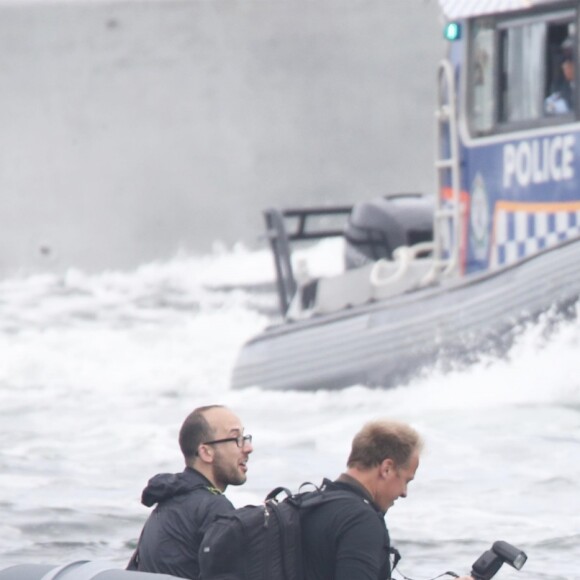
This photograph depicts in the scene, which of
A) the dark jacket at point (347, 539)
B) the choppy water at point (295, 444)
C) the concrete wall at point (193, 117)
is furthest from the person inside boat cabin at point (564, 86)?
the concrete wall at point (193, 117)

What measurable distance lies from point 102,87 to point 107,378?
754 centimetres

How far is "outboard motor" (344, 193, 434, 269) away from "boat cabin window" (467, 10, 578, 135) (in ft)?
3.94

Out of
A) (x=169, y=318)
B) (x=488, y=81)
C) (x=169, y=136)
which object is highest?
(x=488, y=81)

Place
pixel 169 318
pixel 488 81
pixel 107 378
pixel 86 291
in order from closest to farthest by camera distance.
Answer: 1. pixel 488 81
2. pixel 107 378
3. pixel 169 318
4. pixel 86 291

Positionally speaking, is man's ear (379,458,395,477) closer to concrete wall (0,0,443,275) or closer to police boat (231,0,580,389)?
police boat (231,0,580,389)

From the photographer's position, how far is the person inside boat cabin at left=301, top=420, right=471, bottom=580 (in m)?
4.21

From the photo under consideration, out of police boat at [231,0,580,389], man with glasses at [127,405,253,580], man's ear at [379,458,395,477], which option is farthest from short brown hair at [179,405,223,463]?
police boat at [231,0,580,389]

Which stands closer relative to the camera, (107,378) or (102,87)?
(107,378)

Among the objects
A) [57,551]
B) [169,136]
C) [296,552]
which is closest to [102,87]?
[169,136]

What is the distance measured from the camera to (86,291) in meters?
19.2

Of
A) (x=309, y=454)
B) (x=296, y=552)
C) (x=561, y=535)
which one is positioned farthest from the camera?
(x=309, y=454)

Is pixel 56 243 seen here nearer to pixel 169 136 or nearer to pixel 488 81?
pixel 169 136

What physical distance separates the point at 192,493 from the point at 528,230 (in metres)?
5.28

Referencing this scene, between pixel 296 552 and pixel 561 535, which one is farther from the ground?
pixel 296 552
